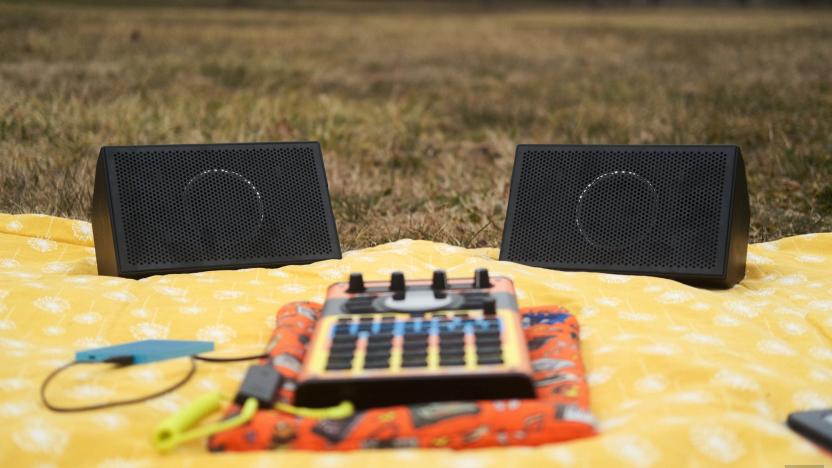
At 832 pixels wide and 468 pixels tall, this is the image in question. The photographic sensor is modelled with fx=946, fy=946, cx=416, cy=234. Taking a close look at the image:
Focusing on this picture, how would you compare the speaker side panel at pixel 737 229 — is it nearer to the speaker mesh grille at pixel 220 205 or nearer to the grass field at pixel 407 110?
the grass field at pixel 407 110

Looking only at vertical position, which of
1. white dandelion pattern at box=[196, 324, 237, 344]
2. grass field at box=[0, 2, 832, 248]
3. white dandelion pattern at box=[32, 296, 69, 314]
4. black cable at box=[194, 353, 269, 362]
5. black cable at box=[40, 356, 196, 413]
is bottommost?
grass field at box=[0, 2, 832, 248]

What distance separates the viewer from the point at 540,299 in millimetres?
1807

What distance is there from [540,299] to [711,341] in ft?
1.17

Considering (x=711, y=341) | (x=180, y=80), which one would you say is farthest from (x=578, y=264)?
(x=180, y=80)

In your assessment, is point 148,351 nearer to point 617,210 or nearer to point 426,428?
point 426,428

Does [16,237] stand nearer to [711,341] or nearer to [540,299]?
[540,299]

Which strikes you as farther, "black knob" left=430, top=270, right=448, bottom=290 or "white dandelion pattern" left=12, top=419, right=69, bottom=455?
"black knob" left=430, top=270, right=448, bottom=290

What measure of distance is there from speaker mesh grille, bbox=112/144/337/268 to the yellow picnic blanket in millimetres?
86

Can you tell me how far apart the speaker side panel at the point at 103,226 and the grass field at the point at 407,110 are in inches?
26.7

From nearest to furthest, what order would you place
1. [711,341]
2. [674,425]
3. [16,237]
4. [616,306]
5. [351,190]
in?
1. [674,425]
2. [711,341]
3. [616,306]
4. [16,237]
5. [351,190]

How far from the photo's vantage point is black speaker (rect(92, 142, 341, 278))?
2041 millimetres

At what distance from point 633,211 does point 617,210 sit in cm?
3

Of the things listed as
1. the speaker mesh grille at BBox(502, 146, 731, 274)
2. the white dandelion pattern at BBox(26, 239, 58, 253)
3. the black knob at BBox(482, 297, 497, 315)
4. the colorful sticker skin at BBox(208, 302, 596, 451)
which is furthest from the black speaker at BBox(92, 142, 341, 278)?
the colorful sticker skin at BBox(208, 302, 596, 451)

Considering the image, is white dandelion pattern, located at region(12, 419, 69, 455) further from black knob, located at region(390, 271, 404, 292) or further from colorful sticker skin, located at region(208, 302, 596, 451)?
black knob, located at region(390, 271, 404, 292)
